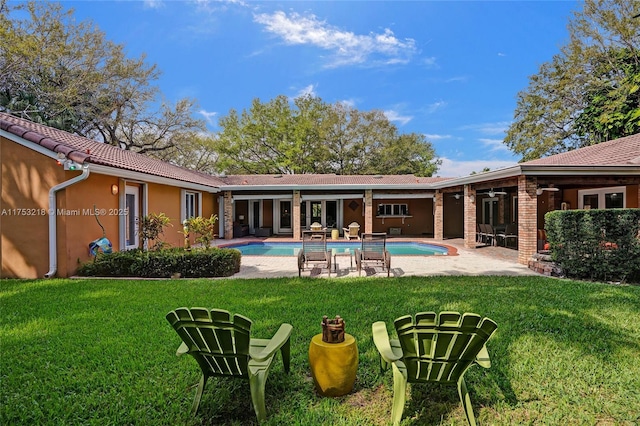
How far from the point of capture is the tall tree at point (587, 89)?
2309cm

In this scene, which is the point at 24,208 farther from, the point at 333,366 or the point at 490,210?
the point at 490,210

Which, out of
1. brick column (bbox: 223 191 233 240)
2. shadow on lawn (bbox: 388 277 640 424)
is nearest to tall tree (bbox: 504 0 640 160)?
shadow on lawn (bbox: 388 277 640 424)

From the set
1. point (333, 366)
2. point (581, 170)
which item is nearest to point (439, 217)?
point (581, 170)

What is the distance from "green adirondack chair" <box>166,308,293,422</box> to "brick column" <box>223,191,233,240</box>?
1782cm

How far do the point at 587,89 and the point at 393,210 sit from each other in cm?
1753

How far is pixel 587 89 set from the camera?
2612 cm

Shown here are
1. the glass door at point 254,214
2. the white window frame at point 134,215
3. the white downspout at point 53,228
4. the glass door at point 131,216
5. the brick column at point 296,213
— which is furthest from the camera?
the glass door at point 254,214

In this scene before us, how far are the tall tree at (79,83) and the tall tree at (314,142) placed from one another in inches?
274

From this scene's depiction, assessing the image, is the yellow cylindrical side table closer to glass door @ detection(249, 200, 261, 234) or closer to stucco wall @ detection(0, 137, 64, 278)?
stucco wall @ detection(0, 137, 64, 278)

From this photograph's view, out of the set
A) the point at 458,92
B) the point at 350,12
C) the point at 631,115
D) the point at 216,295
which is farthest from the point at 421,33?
→ the point at 216,295

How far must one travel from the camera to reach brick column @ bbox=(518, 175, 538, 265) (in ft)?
36.1

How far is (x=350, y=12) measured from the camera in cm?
1309

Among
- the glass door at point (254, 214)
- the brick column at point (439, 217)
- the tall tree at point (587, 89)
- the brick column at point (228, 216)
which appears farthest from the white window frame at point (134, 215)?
the tall tree at point (587, 89)

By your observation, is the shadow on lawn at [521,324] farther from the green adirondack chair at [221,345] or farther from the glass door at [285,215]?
the glass door at [285,215]
